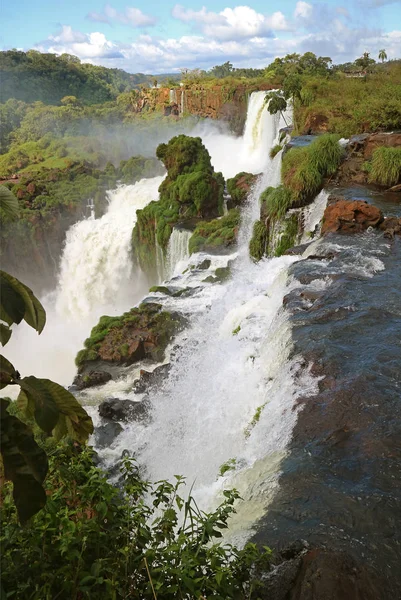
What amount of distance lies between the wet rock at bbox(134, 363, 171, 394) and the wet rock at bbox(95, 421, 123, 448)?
3.51 ft

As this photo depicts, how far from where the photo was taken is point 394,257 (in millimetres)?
9258

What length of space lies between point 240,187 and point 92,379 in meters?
9.68

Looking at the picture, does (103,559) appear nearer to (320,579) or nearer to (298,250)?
(320,579)

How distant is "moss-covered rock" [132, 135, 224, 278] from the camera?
57.2 ft

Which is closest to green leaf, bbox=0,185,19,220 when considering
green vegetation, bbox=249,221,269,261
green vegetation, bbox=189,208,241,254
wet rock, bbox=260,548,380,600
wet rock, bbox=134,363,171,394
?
wet rock, bbox=260,548,380,600

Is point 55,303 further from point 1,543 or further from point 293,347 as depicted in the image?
point 1,543

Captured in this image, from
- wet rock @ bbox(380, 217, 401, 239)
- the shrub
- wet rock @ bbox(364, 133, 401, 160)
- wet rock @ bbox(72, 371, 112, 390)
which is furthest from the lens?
wet rock @ bbox(364, 133, 401, 160)

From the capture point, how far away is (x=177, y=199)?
18.1m

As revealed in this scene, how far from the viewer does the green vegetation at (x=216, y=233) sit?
14953 millimetres

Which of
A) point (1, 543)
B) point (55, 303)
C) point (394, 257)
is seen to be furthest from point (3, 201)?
point (55, 303)

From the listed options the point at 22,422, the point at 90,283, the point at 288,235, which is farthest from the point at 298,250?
the point at 90,283

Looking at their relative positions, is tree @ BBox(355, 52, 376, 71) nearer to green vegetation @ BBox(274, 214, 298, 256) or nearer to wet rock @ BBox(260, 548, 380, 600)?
green vegetation @ BBox(274, 214, 298, 256)

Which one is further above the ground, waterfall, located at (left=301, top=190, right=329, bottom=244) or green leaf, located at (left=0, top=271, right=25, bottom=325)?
green leaf, located at (left=0, top=271, right=25, bottom=325)

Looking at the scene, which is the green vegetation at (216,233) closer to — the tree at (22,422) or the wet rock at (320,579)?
the wet rock at (320,579)
